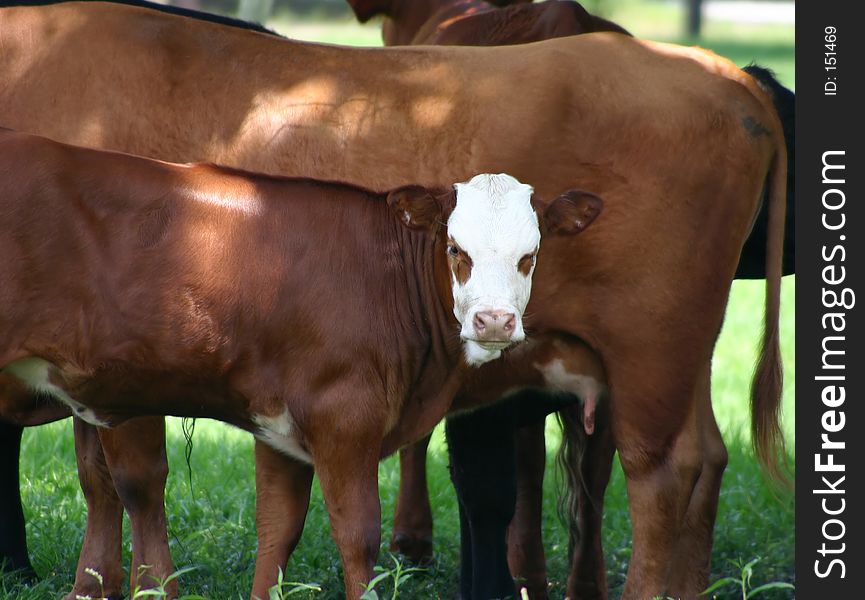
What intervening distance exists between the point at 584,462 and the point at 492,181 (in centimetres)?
205

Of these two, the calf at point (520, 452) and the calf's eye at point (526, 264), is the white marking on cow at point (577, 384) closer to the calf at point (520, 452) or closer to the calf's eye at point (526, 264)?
the calf at point (520, 452)

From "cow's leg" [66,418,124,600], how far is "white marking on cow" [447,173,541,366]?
185 cm

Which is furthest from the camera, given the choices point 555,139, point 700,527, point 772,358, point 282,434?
point 700,527

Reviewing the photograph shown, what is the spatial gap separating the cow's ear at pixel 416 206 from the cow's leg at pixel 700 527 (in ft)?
5.93

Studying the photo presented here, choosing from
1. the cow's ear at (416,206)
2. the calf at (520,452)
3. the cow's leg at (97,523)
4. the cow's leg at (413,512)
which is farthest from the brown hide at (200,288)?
the cow's leg at (413,512)

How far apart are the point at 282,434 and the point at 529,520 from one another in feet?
6.18

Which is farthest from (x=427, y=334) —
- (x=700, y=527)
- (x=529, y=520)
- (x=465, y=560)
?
(x=700, y=527)

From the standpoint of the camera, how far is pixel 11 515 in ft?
20.4

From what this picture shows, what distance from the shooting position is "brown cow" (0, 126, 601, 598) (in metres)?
4.54

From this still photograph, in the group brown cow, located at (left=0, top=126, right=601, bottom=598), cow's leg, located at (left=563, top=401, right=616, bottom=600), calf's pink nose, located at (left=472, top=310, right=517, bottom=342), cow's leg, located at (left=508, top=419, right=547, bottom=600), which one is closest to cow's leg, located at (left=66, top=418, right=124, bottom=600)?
brown cow, located at (left=0, top=126, right=601, bottom=598)

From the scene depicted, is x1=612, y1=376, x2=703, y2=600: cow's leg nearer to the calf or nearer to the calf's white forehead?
the calf

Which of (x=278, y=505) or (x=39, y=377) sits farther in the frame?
(x=278, y=505)

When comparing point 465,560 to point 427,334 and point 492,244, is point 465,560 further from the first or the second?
point 492,244

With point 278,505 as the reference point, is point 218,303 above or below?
above
